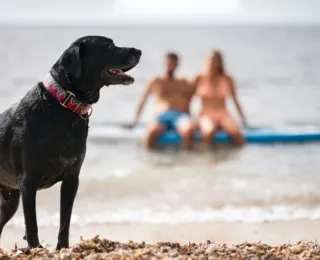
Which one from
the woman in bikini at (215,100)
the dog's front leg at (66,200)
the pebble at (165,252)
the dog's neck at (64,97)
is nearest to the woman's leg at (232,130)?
the woman in bikini at (215,100)

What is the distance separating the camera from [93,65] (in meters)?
3.30

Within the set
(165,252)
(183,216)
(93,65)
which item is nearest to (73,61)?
(93,65)

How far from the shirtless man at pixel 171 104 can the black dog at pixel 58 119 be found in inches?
224

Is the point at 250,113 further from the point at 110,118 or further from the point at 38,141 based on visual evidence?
the point at 38,141

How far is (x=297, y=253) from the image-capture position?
3393mm

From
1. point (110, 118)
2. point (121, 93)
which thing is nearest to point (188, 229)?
point (110, 118)

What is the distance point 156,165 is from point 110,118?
499 cm

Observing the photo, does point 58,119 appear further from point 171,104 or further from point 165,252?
point 171,104

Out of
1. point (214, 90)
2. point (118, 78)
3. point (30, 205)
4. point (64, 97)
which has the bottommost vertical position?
point (30, 205)

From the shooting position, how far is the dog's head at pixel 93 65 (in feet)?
10.7

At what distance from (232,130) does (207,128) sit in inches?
14.3

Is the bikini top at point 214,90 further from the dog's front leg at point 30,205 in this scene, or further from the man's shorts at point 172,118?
the dog's front leg at point 30,205

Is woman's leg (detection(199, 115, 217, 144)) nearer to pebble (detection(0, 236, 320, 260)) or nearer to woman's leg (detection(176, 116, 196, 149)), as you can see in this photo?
woman's leg (detection(176, 116, 196, 149))

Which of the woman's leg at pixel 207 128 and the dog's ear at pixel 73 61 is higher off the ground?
the woman's leg at pixel 207 128
